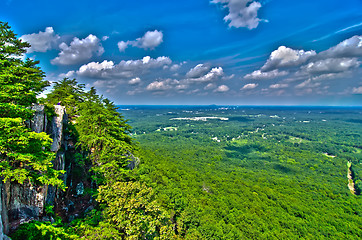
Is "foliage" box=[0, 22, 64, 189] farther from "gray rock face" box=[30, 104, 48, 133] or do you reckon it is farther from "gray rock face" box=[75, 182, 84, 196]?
"gray rock face" box=[75, 182, 84, 196]

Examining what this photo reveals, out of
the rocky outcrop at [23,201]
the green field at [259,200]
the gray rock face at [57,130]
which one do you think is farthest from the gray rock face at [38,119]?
the green field at [259,200]

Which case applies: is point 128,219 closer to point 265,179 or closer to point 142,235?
point 142,235

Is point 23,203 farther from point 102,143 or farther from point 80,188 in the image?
point 102,143

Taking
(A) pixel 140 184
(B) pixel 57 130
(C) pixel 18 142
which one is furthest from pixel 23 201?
(A) pixel 140 184

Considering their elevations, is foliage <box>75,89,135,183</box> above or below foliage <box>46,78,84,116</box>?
below

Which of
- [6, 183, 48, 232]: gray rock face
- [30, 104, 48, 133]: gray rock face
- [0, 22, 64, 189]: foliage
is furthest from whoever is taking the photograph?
[30, 104, 48, 133]: gray rock face

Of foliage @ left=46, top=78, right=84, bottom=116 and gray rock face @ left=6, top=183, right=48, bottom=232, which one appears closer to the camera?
gray rock face @ left=6, top=183, right=48, bottom=232

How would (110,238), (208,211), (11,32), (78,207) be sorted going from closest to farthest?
(110,238), (11,32), (78,207), (208,211)

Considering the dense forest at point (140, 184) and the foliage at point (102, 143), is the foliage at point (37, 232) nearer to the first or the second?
the dense forest at point (140, 184)

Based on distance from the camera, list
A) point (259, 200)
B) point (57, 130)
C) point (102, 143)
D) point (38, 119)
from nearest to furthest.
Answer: point (38, 119)
point (57, 130)
point (102, 143)
point (259, 200)

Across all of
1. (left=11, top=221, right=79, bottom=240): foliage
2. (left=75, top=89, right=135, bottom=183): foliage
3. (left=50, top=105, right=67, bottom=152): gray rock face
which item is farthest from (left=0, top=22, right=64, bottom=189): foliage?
(left=75, top=89, right=135, bottom=183): foliage

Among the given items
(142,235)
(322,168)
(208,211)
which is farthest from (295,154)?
(142,235)
